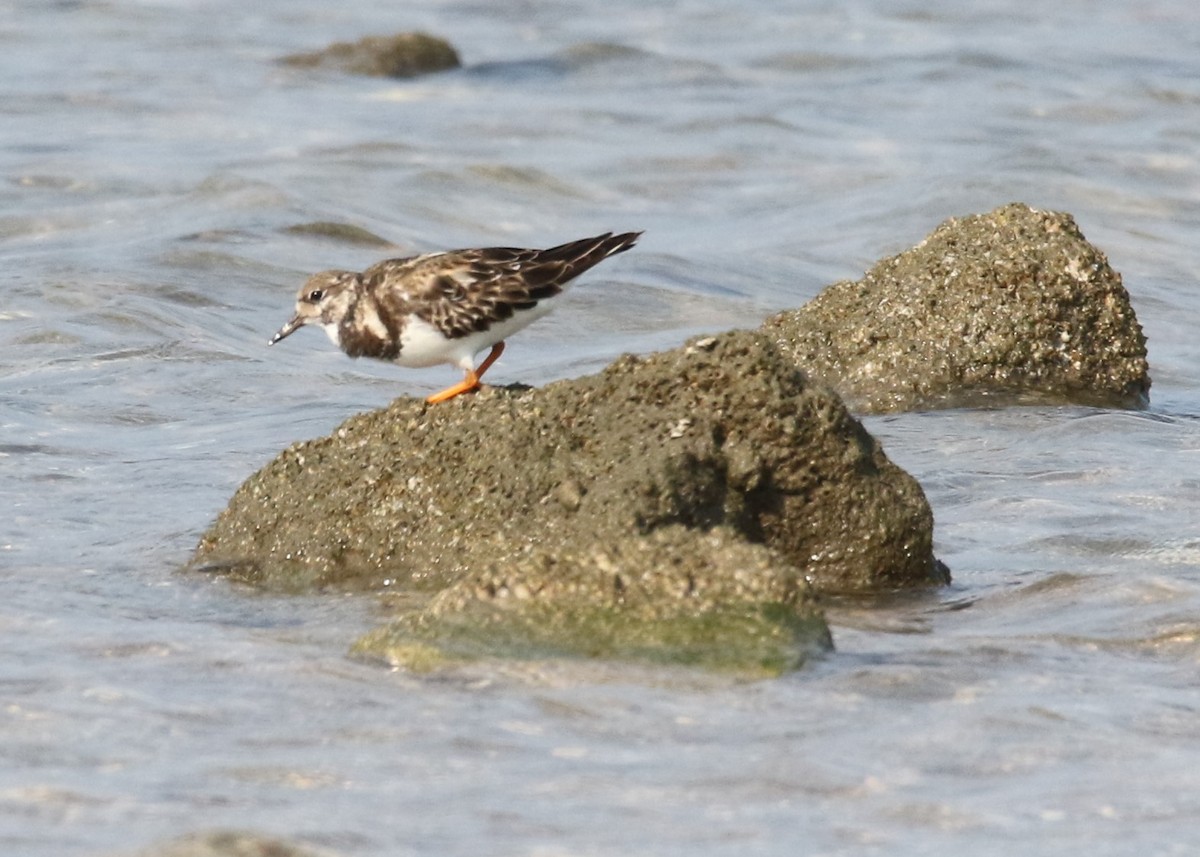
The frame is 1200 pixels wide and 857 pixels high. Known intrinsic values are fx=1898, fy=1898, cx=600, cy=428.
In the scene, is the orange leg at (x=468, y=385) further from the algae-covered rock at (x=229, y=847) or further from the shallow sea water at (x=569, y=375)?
the algae-covered rock at (x=229, y=847)

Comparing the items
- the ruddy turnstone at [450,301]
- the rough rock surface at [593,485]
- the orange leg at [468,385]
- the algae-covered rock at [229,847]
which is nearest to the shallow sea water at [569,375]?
the algae-covered rock at [229,847]

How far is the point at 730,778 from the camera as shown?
441 cm

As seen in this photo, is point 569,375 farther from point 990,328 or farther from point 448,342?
point 448,342

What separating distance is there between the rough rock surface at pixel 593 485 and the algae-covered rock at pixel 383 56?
1455cm

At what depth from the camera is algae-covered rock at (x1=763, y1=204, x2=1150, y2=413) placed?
29.5ft

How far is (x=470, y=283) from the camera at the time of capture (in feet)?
23.4

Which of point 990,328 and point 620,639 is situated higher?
point 990,328

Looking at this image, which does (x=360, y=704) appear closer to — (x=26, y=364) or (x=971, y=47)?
(x=26, y=364)

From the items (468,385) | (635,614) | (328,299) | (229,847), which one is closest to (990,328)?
(468,385)

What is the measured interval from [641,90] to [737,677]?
15925 mm

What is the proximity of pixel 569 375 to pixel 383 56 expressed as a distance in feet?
36.4

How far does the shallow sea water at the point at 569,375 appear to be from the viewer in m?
4.35

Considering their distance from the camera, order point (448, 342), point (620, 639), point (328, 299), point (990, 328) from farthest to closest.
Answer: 1. point (990, 328)
2. point (328, 299)
3. point (448, 342)
4. point (620, 639)

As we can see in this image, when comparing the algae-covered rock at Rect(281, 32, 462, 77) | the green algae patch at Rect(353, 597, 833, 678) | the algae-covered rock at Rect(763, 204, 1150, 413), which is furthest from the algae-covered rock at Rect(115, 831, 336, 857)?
the algae-covered rock at Rect(281, 32, 462, 77)
